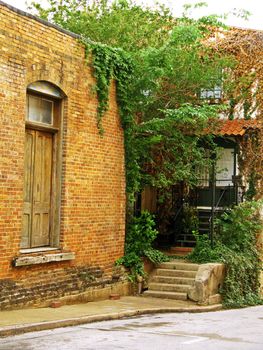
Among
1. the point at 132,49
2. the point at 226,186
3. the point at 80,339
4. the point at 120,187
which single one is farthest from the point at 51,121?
the point at 226,186

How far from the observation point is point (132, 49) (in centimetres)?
1633

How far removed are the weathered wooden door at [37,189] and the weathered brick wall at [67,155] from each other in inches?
12.9

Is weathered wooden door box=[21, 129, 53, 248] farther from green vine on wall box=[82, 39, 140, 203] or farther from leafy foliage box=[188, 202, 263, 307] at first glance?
leafy foliage box=[188, 202, 263, 307]

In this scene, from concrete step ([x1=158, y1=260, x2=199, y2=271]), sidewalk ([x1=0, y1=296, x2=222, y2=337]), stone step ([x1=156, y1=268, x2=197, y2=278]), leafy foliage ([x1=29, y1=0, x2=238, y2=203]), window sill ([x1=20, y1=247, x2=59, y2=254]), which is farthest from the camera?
concrete step ([x1=158, y1=260, x2=199, y2=271])

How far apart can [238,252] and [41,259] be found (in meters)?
6.95

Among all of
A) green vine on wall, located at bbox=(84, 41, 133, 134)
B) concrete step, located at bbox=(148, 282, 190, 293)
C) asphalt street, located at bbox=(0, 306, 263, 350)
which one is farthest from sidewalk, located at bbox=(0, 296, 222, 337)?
green vine on wall, located at bbox=(84, 41, 133, 134)

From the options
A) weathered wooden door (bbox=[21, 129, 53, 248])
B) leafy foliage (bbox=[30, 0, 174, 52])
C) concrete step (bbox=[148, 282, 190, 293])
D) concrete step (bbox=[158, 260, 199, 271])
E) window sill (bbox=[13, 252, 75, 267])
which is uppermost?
leafy foliage (bbox=[30, 0, 174, 52])

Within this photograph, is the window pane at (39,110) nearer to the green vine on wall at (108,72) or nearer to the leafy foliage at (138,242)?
the green vine on wall at (108,72)

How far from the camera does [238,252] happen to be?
17406 millimetres

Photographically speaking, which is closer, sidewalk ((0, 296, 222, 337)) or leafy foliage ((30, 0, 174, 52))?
sidewalk ((0, 296, 222, 337))

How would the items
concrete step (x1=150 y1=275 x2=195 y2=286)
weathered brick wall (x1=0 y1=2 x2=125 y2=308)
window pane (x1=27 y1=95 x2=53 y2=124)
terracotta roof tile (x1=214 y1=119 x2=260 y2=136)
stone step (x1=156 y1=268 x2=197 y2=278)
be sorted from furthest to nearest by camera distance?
terracotta roof tile (x1=214 y1=119 x2=260 y2=136) < stone step (x1=156 y1=268 x2=197 y2=278) < concrete step (x1=150 y1=275 x2=195 y2=286) < window pane (x1=27 y1=95 x2=53 y2=124) < weathered brick wall (x1=0 y1=2 x2=125 y2=308)

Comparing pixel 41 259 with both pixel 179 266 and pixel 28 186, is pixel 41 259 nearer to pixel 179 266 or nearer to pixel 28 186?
pixel 28 186

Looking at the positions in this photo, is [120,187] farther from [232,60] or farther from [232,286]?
[232,60]

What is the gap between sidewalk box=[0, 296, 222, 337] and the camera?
398 inches
